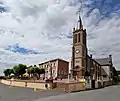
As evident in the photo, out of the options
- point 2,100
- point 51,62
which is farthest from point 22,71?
point 2,100

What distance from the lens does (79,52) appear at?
237ft

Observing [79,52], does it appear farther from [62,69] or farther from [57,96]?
[57,96]

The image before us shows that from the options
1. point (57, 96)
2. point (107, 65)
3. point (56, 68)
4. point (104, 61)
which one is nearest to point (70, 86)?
point (57, 96)

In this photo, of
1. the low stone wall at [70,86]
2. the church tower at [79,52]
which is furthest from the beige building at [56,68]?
the low stone wall at [70,86]

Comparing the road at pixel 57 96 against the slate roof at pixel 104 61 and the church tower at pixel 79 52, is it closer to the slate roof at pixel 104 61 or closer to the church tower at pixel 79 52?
the church tower at pixel 79 52

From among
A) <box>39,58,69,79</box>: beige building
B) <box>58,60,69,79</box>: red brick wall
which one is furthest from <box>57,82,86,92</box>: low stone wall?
<box>58,60,69,79</box>: red brick wall

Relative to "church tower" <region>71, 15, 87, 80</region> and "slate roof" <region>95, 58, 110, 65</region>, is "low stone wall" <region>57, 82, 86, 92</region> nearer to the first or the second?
"church tower" <region>71, 15, 87, 80</region>

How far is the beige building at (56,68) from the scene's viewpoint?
71750 millimetres

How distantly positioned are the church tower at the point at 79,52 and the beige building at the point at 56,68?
211 inches

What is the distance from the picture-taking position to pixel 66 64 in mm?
78562

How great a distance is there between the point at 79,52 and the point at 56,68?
435 inches

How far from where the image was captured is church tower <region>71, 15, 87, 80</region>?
7046cm

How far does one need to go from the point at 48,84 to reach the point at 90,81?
30.2 feet

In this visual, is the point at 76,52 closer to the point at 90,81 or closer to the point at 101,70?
the point at 101,70
